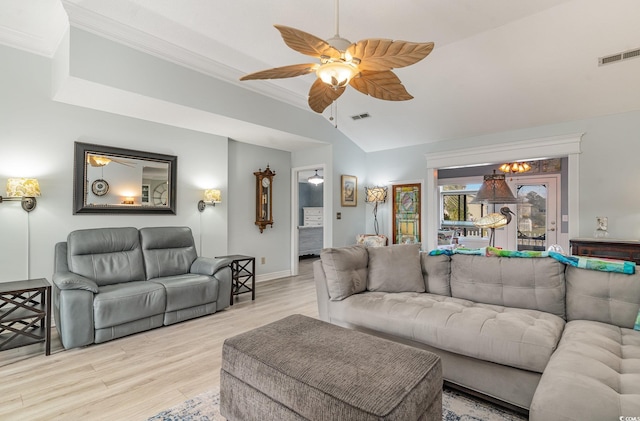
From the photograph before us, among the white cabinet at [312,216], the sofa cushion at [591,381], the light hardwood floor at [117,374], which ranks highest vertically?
the white cabinet at [312,216]

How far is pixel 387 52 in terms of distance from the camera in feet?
6.04

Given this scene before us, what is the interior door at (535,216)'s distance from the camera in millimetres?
6391

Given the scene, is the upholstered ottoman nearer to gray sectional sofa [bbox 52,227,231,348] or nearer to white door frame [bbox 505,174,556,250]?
gray sectional sofa [bbox 52,227,231,348]

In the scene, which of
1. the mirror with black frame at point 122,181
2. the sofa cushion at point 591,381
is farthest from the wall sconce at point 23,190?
the sofa cushion at point 591,381

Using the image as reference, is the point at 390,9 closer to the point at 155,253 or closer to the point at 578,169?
the point at 578,169

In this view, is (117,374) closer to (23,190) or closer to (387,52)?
(23,190)

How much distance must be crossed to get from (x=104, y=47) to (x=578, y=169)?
5.71 metres

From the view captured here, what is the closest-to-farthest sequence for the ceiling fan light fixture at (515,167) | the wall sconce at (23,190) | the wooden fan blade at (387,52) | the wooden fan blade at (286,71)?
the wooden fan blade at (387,52) → the wooden fan blade at (286,71) → the wall sconce at (23,190) → the ceiling fan light fixture at (515,167)

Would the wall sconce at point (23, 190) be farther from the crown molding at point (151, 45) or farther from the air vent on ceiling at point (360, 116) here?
the air vent on ceiling at point (360, 116)

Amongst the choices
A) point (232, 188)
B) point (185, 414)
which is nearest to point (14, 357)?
point (185, 414)

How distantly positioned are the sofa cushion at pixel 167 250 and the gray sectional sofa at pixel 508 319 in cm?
205

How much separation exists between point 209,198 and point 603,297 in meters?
4.38

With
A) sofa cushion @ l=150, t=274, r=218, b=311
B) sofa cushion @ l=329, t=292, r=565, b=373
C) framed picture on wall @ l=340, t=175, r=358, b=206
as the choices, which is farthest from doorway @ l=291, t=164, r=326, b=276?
sofa cushion @ l=329, t=292, r=565, b=373

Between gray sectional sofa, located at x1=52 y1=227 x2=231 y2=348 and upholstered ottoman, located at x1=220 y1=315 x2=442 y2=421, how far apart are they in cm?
184
